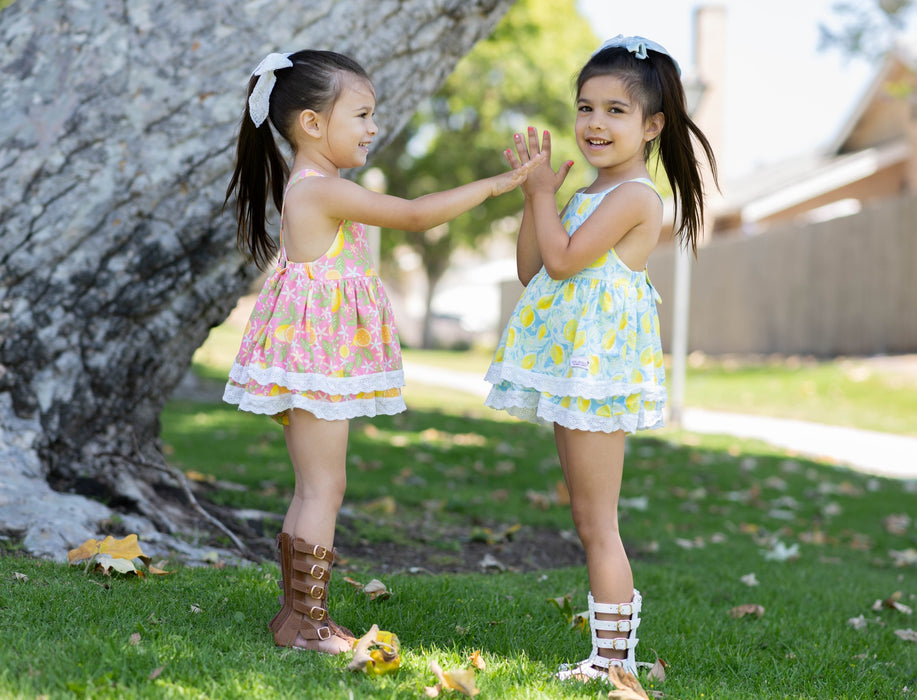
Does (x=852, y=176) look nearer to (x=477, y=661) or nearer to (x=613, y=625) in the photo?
(x=613, y=625)

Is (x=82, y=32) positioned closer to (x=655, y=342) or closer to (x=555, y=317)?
(x=555, y=317)

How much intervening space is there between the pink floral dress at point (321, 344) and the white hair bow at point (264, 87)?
0.23 meters

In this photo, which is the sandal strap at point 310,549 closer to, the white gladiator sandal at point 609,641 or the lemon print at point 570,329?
the white gladiator sandal at point 609,641

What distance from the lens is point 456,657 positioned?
288 cm

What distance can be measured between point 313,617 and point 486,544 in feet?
7.38

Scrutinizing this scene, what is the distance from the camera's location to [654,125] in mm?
3098

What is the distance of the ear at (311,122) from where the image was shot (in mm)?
3031

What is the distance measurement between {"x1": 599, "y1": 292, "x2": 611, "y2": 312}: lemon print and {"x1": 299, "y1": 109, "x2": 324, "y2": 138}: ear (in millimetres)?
1018

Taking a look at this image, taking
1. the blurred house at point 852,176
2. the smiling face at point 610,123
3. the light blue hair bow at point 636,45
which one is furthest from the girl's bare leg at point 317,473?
the blurred house at point 852,176

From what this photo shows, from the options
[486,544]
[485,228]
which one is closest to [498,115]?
[485,228]

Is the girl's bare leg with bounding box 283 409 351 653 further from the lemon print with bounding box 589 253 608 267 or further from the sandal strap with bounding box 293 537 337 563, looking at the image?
the lemon print with bounding box 589 253 608 267

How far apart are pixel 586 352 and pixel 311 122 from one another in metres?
1.12

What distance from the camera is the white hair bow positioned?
305 centimetres

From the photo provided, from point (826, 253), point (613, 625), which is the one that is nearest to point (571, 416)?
point (613, 625)
